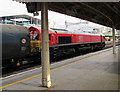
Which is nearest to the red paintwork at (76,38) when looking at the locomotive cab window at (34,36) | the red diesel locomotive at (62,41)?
the red diesel locomotive at (62,41)

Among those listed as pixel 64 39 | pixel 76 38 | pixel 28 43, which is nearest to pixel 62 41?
pixel 64 39

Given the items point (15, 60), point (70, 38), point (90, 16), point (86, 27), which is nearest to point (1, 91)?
point (15, 60)

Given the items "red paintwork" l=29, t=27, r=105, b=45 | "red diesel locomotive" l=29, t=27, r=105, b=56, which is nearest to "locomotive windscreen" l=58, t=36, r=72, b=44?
"red diesel locomotive" l=29, t=27, r=105, b=56

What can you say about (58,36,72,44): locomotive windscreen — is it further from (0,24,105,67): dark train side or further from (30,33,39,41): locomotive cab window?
(30,33,39,41): locomotive cab window

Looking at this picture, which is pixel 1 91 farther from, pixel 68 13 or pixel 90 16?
pixel 90 16

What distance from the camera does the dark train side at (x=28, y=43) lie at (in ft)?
28.5

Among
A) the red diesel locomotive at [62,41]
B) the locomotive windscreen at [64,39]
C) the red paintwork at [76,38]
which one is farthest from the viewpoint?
the locomotive windscreen at [64,39]

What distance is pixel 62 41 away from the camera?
14.5 meters

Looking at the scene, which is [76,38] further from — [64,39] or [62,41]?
[62,41]

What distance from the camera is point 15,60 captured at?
9523mm

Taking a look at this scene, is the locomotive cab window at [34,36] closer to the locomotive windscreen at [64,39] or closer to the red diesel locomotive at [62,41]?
the red diesel locomotive at [62,41]

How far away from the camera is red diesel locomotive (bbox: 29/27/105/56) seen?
462 inches

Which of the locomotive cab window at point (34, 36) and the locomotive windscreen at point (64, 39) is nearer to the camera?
the locomotive cab window at point (34, 36)

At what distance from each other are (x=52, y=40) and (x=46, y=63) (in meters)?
7.03
